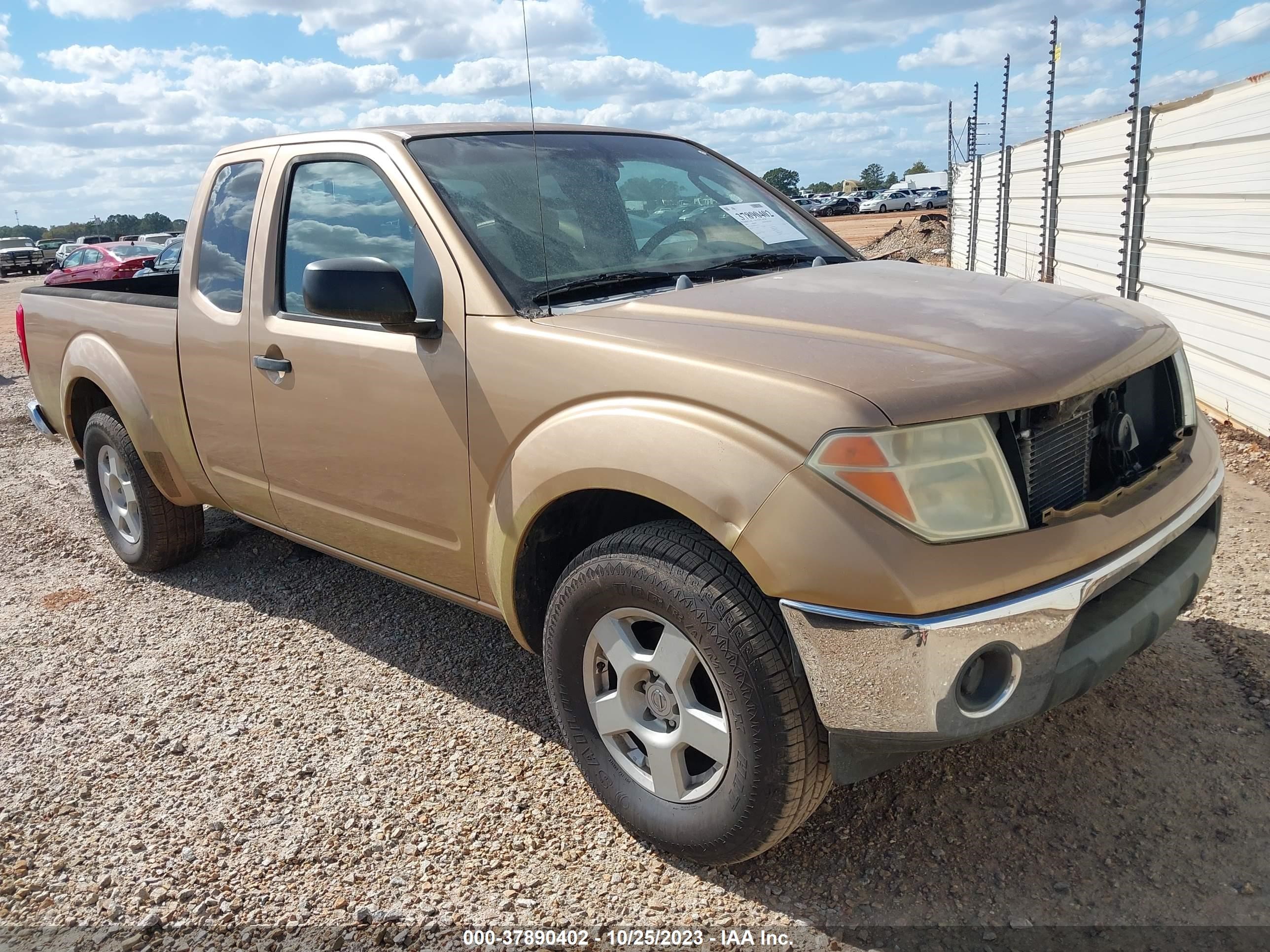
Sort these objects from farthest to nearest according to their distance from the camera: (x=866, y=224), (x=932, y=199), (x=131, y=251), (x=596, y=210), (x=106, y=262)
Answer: (x=932, y=199)
(x=866, y=224)
(x=131, y=251)
(x=106, y=262)
(x=596, y=210)

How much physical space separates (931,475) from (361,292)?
159cm

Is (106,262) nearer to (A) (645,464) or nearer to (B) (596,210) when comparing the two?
(B) (596,210)

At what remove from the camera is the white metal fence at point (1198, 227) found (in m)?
5.49

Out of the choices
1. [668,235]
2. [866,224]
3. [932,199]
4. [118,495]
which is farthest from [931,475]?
[932,199]

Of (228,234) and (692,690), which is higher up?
(228,234)

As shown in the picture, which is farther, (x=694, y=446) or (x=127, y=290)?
(x=127, y=290)

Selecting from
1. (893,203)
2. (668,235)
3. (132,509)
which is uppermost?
(668,235)

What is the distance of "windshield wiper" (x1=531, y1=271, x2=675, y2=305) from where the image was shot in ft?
9.31

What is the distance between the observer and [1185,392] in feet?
9.12

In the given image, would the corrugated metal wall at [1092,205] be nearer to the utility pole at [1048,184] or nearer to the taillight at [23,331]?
the utility pole at [1048,184]

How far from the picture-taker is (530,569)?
2850mm

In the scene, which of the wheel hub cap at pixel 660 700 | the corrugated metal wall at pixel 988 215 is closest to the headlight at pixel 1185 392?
the wheel hub cap at pixel 660 700

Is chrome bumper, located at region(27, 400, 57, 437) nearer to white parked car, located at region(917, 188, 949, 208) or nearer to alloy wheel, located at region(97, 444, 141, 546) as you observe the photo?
alloy wheel, located at region(97, 444, 141, 546)

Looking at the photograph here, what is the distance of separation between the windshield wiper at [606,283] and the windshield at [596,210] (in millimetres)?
12
